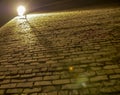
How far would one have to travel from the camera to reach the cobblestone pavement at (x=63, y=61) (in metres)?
3.08

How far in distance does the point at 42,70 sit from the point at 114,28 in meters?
2.89

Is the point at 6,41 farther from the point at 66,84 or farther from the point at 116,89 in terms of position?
the point at 116,89

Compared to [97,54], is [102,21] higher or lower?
higher

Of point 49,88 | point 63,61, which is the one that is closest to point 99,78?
point 49,88

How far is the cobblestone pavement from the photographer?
3078 millimetres

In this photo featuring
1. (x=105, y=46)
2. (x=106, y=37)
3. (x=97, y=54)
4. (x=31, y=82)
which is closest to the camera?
(x=31, y=82)

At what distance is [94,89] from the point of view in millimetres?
2904

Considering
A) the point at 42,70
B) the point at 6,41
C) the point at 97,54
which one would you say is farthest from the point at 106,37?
the point at 6,41

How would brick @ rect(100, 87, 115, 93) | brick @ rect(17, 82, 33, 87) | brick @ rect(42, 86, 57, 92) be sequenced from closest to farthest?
brick @ rect(100, 87, 115, 93) → brick @ rect(42, 86, 57, 92) → brick @ rect(17, 82, 33, 87)

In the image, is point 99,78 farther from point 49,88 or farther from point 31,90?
point 31,90

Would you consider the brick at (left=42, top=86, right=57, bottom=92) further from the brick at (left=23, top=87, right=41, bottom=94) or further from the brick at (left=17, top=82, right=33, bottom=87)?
the brick at (left=17, top=82, right=33, bottom=87)

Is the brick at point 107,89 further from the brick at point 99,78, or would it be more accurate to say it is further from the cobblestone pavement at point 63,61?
the brick at point 99,78

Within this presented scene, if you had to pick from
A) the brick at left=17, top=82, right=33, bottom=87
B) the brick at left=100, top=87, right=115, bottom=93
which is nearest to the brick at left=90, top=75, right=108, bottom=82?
the brick at left=100, top=87, right=115, bottom=93

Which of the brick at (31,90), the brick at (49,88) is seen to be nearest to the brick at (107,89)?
the brick at (49,88)
